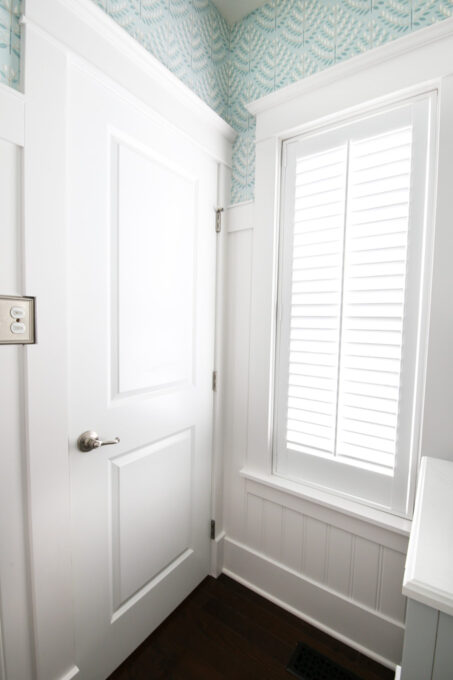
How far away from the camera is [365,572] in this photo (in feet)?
4.04

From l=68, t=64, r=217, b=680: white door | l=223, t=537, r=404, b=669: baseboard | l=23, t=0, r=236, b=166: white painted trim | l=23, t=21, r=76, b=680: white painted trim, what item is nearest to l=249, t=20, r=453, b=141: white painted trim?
l=23, t=0, r=236, b=166: white painted trim

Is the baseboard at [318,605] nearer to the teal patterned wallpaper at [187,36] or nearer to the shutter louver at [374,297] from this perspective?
the shutter louver at [374,297]

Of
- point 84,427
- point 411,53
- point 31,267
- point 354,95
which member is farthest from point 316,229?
point 84,427

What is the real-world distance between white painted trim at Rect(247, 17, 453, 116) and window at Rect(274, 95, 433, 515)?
16cm

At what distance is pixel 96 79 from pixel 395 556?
1891 mm

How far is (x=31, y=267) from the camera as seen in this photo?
0.85 meters

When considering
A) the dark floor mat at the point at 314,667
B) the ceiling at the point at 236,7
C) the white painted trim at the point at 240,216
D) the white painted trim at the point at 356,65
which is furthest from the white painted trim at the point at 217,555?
the ceiling at the point at 236,7

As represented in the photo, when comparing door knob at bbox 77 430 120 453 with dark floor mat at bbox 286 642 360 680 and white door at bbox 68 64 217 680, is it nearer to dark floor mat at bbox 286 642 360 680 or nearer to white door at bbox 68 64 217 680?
white door at bbox 68 64 217 680

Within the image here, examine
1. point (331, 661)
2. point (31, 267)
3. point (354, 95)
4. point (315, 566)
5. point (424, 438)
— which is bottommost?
point (331, 661)

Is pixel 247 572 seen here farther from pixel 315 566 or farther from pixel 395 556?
pixel 395 556

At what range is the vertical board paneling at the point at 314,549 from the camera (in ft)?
4.39

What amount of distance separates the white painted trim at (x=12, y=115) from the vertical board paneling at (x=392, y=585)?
1752 mm

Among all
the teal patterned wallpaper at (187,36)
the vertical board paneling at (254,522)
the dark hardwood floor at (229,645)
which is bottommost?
the dark hardwood floor at (229,645)

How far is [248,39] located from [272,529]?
2275 mm
